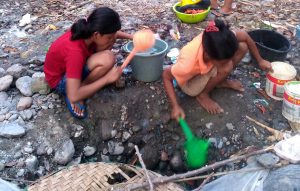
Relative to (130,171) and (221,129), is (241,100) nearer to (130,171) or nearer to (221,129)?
(221,129)

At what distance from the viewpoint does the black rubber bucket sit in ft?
9.62

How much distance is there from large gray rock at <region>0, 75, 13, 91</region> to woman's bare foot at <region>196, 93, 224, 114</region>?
1420mm

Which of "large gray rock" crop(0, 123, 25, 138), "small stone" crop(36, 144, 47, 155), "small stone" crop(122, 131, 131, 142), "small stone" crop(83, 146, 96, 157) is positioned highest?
"large gray rock" crop(0, 123, 25, 138)

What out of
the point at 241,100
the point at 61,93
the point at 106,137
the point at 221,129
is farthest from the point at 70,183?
the point at 241,100

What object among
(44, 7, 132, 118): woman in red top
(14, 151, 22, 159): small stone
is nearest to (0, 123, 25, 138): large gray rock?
(14, 151, 22, 159): small stone

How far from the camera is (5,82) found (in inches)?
113

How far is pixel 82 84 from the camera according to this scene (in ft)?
8.73

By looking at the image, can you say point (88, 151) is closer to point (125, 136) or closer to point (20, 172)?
point (125, 136)

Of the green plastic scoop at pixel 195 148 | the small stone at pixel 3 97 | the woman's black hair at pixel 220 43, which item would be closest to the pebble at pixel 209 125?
the green plastic scoop at pixel 195 148

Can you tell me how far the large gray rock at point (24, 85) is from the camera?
9.32ft

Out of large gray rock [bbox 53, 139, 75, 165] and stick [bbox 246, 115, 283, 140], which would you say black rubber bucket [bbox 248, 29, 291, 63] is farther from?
large gray rock [bbox 53, 139, 75, 165]

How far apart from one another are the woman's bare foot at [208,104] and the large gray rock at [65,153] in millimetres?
965

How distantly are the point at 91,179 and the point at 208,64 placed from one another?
102 cm

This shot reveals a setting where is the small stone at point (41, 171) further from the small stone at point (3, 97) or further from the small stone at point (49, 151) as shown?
the small stone at point (3, 97)
